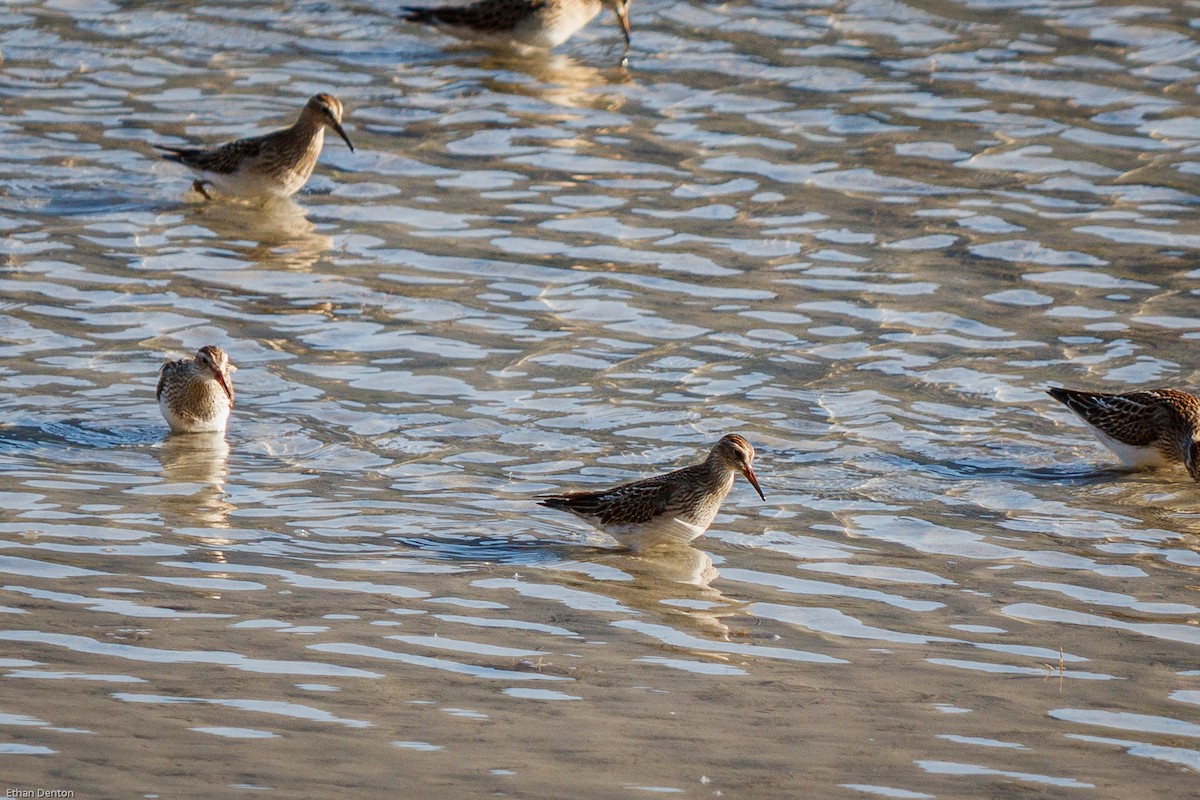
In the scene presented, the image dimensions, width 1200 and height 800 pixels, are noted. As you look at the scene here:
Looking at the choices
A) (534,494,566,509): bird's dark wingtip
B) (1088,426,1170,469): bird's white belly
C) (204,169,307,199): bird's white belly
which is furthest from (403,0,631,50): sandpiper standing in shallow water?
(534,494,566,509): bird's dark wingtip

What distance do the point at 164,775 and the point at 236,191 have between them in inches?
382

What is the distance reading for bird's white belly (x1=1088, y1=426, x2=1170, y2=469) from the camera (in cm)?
998

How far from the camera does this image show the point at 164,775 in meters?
5.68

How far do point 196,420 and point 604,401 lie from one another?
247cm

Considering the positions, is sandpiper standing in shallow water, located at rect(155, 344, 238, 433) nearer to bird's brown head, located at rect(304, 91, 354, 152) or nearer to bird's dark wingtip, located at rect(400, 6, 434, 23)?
bird's brown head, located at rect(304, 91, 354, 152)

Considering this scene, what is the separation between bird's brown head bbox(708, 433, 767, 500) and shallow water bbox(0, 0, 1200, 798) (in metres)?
0.38

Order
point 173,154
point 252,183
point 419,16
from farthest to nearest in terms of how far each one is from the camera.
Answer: point 419,16 → point 173,154 → point 252,183

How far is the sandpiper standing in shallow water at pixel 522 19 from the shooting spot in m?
19.1

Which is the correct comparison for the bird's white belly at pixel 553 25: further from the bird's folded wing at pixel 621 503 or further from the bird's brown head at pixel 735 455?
the bird's folded wing at pixel 621 503

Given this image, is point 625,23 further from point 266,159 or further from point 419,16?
point 266,159

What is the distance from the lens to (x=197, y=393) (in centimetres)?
987

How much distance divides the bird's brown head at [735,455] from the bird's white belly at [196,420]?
2999 mm

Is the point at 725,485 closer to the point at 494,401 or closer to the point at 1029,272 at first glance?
the point at 494,401

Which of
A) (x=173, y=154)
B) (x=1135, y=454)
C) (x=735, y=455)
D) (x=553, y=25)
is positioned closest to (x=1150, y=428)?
(x=1135, y=454)
